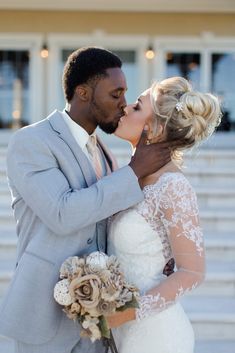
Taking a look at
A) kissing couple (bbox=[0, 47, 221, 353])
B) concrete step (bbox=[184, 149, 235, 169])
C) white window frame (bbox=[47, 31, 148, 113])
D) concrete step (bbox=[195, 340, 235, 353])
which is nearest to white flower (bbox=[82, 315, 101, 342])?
kissing couple (bbox=[0, 47, 221, 353])

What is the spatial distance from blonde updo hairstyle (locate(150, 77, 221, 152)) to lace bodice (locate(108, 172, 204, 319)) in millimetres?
158

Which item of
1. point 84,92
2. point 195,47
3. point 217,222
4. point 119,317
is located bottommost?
point 217,222

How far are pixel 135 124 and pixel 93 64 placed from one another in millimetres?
307

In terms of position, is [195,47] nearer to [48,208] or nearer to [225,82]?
[225,82]

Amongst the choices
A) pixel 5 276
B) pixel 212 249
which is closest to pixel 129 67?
pixel 212 249

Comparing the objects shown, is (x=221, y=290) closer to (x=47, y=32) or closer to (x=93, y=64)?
(x=93, y=64)

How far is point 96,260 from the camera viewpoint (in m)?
1.82

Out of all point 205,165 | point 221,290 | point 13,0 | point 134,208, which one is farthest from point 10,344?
point 13,0

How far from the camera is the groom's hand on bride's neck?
1936 millimetres

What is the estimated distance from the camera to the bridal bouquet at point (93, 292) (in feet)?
5.72

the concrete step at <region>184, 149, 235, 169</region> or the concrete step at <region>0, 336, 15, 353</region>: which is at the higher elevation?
the concrete step at <region>184, 149, 235, 169</region>

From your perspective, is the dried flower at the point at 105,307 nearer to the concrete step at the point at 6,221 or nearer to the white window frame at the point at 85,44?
the concrete step at the point at 6,221

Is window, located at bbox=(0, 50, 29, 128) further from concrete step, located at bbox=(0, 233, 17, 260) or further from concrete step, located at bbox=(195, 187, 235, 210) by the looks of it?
concrete step, located at bbox=(0, 233, 17, 260)

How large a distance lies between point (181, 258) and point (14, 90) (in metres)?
8.03
